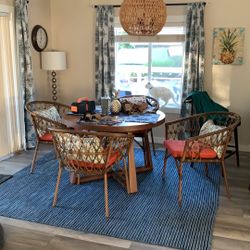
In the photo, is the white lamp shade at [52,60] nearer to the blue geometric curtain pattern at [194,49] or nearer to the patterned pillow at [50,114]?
the patterned pillow at [50,114]

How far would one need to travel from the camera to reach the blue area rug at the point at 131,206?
8.87ft

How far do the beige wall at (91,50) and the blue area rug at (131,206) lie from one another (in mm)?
1413

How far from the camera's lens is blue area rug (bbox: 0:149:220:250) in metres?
2.71

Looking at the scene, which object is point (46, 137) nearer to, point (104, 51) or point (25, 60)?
point (25, 60)

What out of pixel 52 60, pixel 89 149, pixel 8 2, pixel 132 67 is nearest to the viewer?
pixel 89 149

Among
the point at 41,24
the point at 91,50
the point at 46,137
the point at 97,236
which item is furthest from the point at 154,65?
the point at 97,236

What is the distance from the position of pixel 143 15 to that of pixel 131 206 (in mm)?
1900

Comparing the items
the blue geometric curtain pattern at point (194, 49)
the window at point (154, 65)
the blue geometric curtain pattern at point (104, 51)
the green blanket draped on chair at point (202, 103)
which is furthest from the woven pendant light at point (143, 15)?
the blue geometric curtain pattern at point (104, 51)

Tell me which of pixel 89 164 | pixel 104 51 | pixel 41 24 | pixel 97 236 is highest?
pixel 41 24

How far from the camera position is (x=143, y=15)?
3.29 metres

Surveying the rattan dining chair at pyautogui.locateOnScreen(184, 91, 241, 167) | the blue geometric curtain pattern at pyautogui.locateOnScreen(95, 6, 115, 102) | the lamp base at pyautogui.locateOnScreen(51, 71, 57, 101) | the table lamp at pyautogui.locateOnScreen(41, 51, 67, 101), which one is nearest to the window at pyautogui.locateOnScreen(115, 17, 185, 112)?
the blue geometric curtain pattern at pyautogui.locateOnScreen(95, 6, 115, 102)

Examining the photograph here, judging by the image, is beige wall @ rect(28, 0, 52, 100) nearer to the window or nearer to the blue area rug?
the window

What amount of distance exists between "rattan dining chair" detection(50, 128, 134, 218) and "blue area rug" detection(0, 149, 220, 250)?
25 cm

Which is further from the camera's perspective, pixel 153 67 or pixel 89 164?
pixel 153 67
